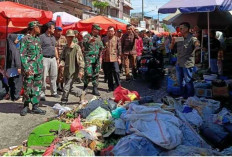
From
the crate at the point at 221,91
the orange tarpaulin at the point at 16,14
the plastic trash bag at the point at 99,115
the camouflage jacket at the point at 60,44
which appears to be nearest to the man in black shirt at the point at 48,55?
the orange tarpaulin at the point at 16,14

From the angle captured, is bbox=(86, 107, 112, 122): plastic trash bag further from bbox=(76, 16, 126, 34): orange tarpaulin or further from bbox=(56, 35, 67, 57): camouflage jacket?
bbox=(76, 16, 126, 34): orange tarpaulin

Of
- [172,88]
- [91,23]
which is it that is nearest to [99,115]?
[172,88]

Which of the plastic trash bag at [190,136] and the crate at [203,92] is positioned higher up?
the crate at [203,92]

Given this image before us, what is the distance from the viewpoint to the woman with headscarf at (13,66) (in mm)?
7781

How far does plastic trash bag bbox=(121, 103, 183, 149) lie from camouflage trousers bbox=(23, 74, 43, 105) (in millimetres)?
2561

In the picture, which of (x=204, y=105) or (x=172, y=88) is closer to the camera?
(x=204, y=105)

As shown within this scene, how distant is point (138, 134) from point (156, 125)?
29 cm

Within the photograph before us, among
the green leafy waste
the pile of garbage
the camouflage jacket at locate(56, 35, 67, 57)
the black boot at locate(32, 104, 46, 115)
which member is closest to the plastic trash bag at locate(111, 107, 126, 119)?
the pile of garbage

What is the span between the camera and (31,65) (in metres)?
6.24

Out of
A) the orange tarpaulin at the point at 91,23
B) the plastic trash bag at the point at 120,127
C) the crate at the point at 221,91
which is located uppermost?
the orange tarpaulin at the point at 91,23

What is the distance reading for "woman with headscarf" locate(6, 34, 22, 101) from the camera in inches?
306

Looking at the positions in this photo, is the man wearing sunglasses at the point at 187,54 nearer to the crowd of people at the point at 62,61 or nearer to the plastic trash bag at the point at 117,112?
the crowd of people at the point at 62,61

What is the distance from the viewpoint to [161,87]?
9.95 metres

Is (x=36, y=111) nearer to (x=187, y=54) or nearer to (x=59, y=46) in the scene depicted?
(x=59, y=46)
